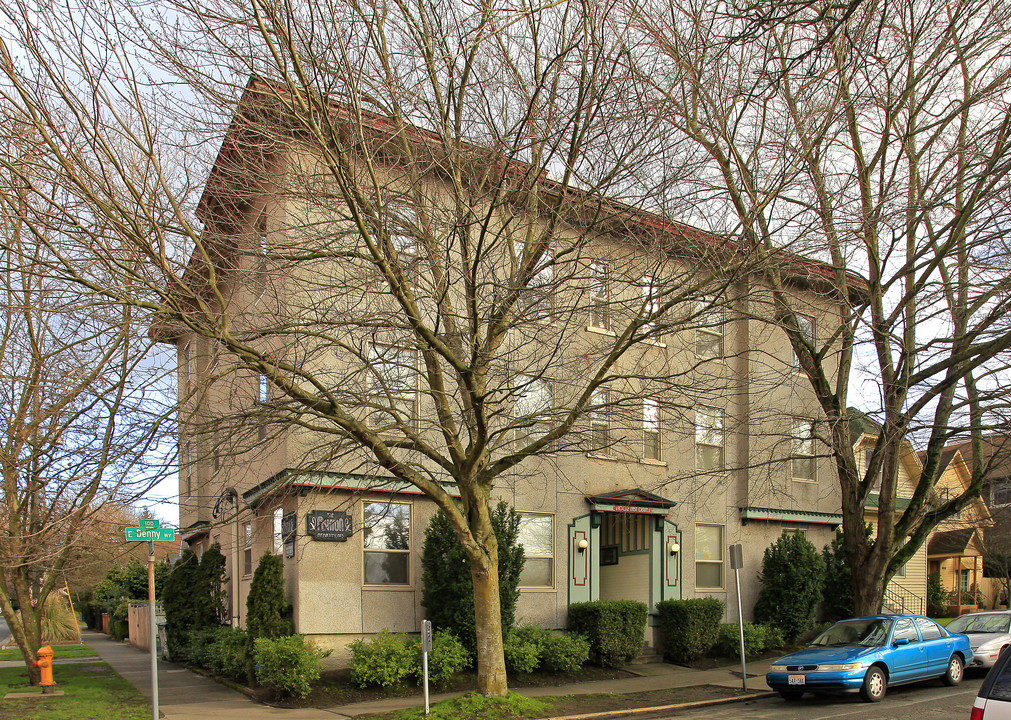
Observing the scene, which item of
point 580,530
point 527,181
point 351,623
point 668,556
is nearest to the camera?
point 527,181

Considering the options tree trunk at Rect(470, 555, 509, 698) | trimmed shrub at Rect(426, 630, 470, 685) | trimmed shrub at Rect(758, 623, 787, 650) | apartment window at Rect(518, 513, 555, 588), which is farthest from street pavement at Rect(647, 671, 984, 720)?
trimmed shrub at Rect(758, 623, 787, 650)

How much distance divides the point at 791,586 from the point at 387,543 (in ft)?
35.3

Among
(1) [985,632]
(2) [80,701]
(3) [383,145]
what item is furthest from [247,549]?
(1) [985,632]

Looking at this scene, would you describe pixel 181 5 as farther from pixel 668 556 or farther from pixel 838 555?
pixel 838 555

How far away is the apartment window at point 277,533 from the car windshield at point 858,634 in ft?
32.4

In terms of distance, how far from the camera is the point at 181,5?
932 centimetres

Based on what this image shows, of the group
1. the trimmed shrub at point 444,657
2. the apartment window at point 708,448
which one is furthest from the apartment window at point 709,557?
the trimmed shrub at point 444,657

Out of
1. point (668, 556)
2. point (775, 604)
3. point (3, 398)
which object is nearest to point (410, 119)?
point (3, 398)

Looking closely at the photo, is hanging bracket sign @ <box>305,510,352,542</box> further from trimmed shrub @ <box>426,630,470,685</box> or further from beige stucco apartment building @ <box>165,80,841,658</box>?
trimmed shrub @ <box>426,630,470,685</box>

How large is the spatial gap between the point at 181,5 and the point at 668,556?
51.9ft

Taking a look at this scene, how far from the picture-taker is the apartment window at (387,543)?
16484mm

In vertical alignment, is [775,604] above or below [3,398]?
below

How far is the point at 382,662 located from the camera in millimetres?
14781

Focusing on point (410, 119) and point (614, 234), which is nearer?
point (410, 119)
